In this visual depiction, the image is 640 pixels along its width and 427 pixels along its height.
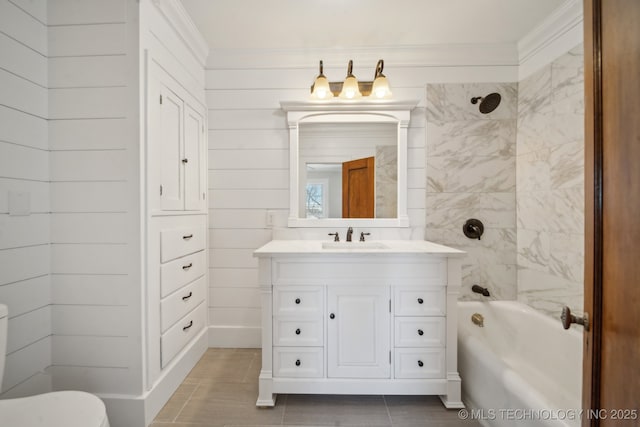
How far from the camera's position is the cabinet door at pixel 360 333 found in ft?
5.28

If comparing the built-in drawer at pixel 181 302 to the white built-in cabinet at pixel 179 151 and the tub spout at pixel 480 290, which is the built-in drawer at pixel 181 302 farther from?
the tub spout at pixel 480 290

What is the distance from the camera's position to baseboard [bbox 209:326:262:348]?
90.1 inches

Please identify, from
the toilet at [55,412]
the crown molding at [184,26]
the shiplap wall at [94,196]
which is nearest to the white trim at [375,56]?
the crown molding at [184,26]

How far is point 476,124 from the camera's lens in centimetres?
221

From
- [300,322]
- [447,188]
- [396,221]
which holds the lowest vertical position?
[300,322]

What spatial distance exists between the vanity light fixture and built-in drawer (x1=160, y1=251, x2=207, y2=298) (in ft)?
5.01

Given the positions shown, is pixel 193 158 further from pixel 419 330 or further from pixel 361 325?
pixel 419 330

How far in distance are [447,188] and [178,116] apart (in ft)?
6.66

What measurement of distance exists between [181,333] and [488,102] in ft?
9.07

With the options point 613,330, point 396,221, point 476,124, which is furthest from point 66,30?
point 476,124

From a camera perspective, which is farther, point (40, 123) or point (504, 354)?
point (504, 354)

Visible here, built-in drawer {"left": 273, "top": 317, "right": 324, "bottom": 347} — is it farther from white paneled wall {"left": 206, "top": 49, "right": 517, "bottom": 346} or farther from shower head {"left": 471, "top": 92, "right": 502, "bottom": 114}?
shower head {"left": 471, "top": 92, "right": 502, "bottom": 114}

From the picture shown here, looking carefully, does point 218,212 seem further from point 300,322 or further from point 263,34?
point 263,34

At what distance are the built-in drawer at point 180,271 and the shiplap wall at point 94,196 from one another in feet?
0.63
